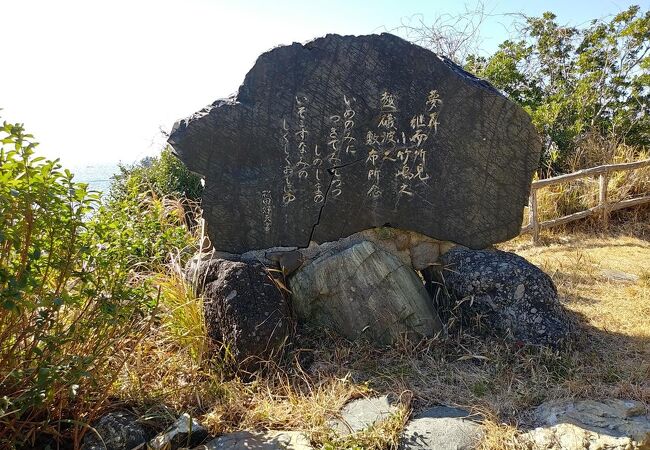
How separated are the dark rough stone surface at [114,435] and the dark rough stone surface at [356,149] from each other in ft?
4.70

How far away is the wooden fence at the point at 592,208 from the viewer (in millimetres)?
6898

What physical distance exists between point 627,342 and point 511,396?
1.32m

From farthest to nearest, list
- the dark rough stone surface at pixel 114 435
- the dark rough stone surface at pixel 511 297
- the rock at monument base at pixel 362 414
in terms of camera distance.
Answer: the dark rough stone surface at pixel 511 297 → the rock at monument base at pixel 362 414 → the dark rough stone surface at pixel 114 435

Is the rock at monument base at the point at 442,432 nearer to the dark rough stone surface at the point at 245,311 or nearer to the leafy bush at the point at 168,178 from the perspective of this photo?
the dark rough stone surface at the point at 245,311

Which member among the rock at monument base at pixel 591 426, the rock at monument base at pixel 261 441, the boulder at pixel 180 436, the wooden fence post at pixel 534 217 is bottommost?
the rock at monument base at pixel 261 441

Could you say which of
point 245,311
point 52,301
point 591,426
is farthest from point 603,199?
point 52,301

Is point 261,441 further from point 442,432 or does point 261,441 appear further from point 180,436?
point 442,432

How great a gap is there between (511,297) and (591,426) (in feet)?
3.57

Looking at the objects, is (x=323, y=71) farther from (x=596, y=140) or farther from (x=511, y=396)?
(x=596, y=140)

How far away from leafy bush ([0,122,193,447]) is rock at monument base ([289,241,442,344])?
117 cm

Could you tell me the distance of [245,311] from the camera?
11.1 feet

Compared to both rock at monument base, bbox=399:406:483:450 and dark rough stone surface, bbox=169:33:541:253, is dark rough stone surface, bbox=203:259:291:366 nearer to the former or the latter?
dark rough stone surface, bbox=169:33:541:253

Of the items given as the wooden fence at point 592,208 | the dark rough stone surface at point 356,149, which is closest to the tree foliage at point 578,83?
the wooden fence at point 592,208

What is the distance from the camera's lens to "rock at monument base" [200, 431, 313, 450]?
8.78 feet
